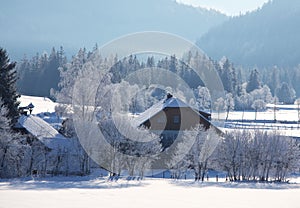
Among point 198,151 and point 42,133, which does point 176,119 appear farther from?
point 42,133

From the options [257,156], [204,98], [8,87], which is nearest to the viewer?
[257,156]

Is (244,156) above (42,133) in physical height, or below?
below

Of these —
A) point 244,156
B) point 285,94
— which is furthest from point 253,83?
point 244,156

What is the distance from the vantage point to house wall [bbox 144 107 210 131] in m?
36.1

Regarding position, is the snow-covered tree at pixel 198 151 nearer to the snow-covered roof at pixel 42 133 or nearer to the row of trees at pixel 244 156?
the row of trees at pixel 244 156

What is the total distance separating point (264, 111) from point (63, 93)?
6989 centimetres

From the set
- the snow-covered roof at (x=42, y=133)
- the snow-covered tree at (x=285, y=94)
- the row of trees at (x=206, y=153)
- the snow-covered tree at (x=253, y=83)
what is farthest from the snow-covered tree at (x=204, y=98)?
the row of trees at (x=206, y=153)

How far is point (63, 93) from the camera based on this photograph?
3812cm

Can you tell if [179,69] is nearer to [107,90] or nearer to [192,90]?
[192,90]

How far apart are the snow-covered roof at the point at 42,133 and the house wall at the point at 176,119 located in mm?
8546

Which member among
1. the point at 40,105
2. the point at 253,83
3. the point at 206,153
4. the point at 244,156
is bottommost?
the point at 244,156

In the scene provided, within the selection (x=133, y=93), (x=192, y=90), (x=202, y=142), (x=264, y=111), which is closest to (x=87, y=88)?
(x=202, y=142)

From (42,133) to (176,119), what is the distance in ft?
39.0

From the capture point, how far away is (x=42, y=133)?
30.3 metres
